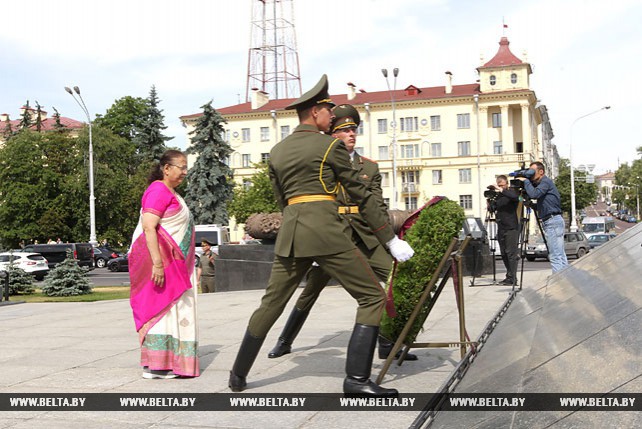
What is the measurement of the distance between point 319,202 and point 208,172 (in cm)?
5123

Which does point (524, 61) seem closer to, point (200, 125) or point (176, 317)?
point (200, 125)

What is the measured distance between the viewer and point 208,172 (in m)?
54.6

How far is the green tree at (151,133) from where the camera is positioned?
64.2 m

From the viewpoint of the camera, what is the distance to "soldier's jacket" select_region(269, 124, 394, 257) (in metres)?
4.18

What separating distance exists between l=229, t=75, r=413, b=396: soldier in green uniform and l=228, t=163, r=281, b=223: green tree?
49.3m

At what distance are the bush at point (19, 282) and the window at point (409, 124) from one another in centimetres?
6185

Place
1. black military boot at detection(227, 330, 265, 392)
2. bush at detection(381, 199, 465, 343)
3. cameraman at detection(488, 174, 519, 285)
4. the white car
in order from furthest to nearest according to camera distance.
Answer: the white car → cameraman at detection(488, 174, 519, 285) → bush at detection(381, 199, 465, 343) → black military boot at detection(227, 330, 265, 392)

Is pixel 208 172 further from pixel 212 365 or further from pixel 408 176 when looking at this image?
Result: pixel 212 365

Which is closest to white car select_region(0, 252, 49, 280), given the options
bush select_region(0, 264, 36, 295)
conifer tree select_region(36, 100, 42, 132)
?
bush select_region(0, 264, 36, 295)

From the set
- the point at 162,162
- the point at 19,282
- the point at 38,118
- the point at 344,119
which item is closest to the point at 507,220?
the point at 344,119

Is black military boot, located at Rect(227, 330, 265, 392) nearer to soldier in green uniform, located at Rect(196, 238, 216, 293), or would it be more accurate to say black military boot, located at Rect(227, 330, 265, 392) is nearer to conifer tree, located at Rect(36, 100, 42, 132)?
soldier in green uniform, located at Rect(196, 238, 216, 293)

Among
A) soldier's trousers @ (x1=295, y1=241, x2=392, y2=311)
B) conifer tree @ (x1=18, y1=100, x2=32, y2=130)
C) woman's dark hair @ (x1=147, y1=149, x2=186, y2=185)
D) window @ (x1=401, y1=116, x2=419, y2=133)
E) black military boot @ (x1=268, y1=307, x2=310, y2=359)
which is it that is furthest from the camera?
window @ (x1=401, y1=116, x2=419, y2=133)

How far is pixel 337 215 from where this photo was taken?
14.1 ft

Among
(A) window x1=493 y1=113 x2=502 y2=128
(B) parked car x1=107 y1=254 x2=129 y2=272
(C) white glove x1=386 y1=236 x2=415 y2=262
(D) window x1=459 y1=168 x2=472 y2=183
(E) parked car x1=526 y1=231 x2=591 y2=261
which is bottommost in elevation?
(B) parked car x1=107 y1=254 x2=129 y2=272
